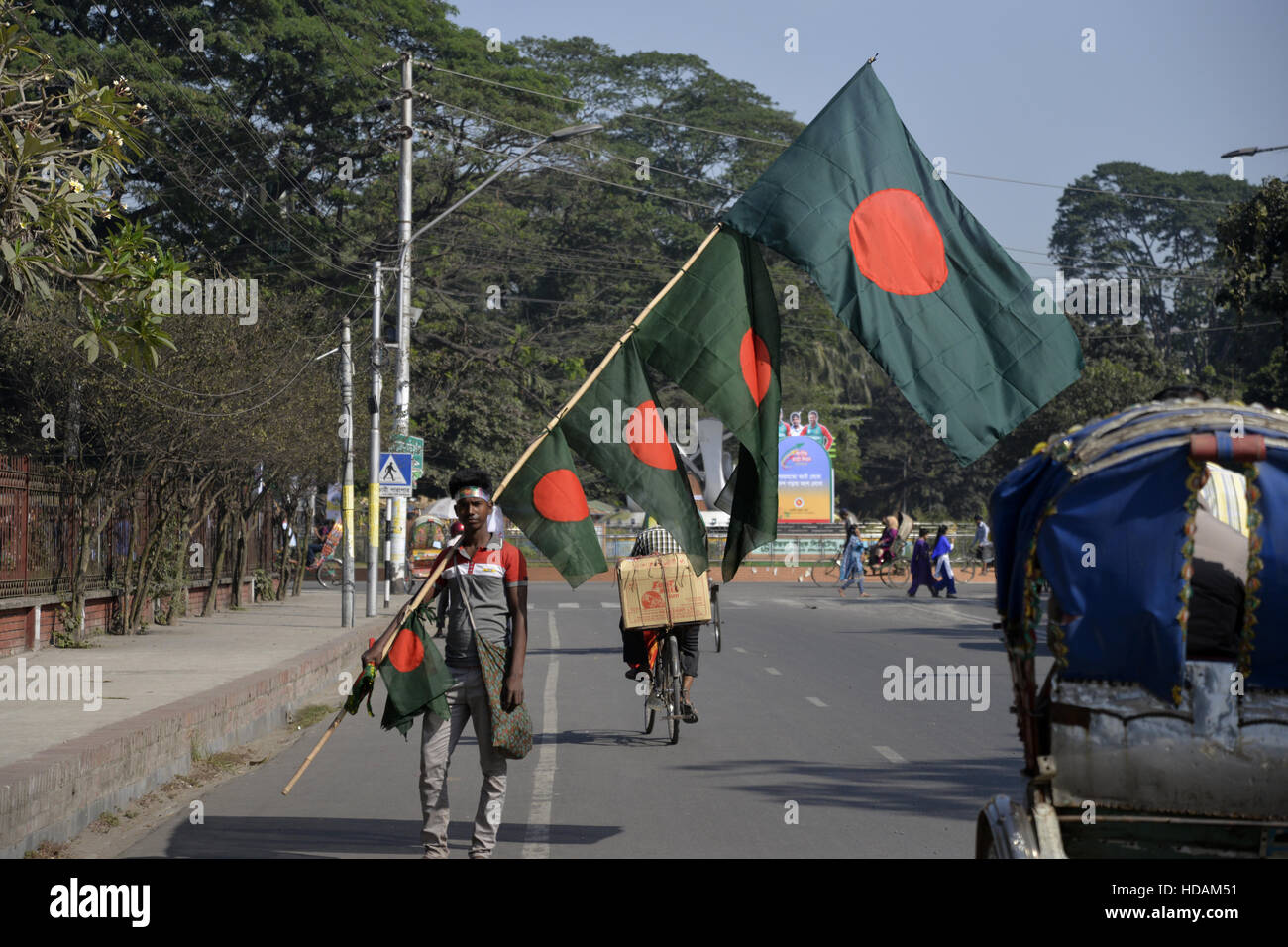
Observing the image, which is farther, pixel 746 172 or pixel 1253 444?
pixel 746 172

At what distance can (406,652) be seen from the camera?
7398 mm

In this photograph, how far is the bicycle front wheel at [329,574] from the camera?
135ft

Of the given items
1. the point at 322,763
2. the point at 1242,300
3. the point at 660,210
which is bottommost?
the point at 322,763

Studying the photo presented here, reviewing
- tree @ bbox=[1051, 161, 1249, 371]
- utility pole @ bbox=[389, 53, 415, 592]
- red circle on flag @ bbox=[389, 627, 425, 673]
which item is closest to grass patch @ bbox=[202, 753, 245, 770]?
red circle on flag @ bbox=[389, 627, 425, 673]

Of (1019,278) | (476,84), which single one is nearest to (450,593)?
(1019,278)

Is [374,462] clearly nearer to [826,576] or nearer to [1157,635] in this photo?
[1157,635]

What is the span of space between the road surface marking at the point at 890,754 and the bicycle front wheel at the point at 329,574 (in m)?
30.6

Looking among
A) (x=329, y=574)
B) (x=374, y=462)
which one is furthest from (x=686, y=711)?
(x=329, y=574)

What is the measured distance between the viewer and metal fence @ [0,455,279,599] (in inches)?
665

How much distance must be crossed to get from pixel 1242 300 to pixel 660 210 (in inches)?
1669

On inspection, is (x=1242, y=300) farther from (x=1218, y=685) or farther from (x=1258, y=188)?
(x=1218, y=685)

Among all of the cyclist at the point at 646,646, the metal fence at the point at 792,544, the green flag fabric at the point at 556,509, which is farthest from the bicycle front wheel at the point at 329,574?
the green flag fabric at the point at 556,509

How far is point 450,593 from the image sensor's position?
25.0 ft

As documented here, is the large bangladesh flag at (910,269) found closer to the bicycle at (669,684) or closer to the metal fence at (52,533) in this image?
the bicycle at (669,684)
